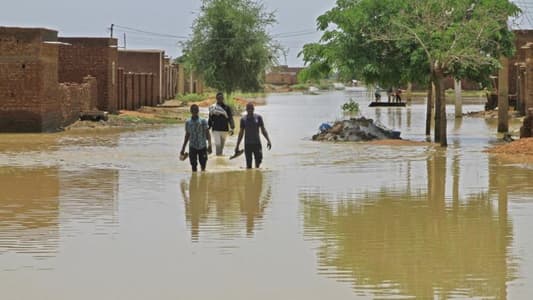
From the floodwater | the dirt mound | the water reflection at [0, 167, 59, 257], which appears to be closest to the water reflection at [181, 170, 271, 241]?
the floodwater

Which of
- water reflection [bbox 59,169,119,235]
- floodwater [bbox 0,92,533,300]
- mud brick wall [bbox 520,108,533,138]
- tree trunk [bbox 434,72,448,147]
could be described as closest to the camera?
floodwater [bbox 0,92,533,300]

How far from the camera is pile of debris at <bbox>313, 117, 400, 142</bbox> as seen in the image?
32.4 m

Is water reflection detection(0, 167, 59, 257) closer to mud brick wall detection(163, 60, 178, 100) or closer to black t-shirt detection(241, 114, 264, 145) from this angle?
black t-shirt detection(241, 114, 264, 145)

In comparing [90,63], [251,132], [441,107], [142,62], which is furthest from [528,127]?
[142,62]

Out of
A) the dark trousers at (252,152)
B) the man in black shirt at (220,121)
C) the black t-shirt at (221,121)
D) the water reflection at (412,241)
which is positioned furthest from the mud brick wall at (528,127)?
the water reflection at (412,241)

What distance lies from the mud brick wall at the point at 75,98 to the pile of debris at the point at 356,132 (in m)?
10.5

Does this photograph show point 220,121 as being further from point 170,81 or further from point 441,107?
point 170,81

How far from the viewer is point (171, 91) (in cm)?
8731

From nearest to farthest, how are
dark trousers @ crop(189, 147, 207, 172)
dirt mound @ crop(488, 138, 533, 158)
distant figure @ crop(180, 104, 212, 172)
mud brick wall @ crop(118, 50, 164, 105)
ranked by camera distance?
distant figure @ crop(180, 104, 212, 172)
dark trousers @ crop(189, 147, 207, 172)
dirt mound @ crop(488, 138, 533, 158)
mud brick wall @ crop(118, 50, 164, 105)

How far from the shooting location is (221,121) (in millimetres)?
23188

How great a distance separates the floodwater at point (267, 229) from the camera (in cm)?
948

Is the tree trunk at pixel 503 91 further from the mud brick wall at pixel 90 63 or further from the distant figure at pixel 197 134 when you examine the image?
the mud brick wall at pixel 90 63

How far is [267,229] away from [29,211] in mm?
3739

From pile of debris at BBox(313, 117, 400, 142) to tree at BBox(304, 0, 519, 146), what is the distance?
1.49 meters
